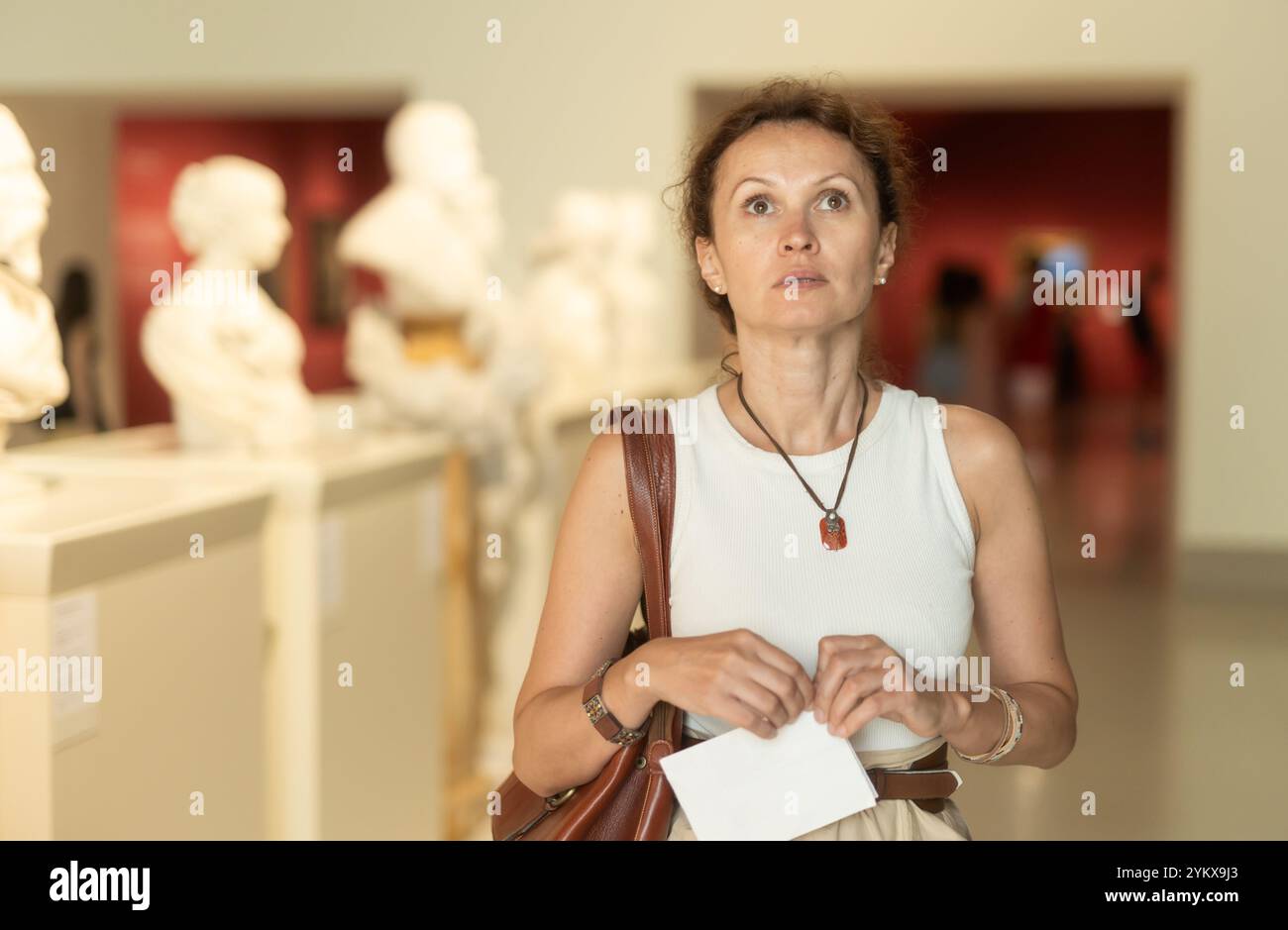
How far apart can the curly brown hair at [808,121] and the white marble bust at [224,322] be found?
2488 mm

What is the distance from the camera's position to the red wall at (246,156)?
1299cm

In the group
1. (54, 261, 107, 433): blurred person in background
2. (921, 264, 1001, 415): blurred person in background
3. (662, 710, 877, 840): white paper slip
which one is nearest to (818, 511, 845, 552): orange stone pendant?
(662, 710, 877, 840): white paper slip

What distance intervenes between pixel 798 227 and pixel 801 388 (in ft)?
0.67

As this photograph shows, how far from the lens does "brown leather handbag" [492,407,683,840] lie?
174cm

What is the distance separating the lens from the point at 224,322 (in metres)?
4.19

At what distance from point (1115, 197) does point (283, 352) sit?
20.0 m

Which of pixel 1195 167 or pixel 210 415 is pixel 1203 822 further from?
pixel 1195 167

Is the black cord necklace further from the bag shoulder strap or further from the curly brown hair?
the curly brown hair

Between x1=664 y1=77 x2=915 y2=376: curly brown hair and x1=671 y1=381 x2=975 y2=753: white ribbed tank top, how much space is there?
282mm

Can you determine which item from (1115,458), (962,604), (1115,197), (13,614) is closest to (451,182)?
(13,614)

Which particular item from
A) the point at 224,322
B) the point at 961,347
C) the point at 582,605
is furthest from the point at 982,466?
the point at 961,347

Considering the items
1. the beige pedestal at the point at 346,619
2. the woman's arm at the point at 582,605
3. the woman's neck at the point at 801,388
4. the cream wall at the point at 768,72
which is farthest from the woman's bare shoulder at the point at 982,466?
the cream wall at the point at 768,72

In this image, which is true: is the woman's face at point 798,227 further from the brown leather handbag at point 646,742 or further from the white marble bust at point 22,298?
the white marble bust at point 22,298
